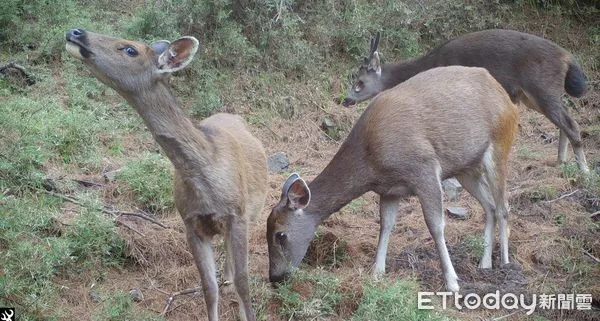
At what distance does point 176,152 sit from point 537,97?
6493 millimetres

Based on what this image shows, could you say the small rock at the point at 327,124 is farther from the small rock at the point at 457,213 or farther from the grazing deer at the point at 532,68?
the small rock at the point at 457,213

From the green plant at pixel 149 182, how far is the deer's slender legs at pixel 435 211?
2747mm

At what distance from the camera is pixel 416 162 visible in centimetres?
773

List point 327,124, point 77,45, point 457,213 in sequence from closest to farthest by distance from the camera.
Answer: point 77,45, point 457,213, point 327,124

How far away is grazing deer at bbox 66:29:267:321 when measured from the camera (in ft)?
19.5

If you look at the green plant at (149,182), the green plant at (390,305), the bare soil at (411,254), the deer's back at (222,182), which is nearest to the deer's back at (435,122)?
the bare soil at (411,254)

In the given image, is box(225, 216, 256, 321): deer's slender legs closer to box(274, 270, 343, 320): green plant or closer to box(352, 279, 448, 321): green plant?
box(274, 270, 343, 320): green plant

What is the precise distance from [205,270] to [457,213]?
13.2 ft

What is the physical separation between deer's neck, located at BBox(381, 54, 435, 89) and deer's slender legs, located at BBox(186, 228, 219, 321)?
22.4 ft

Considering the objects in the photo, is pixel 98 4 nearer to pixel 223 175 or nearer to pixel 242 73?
pixel 242 73

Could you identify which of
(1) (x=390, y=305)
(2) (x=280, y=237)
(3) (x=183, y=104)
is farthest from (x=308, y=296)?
(3) (x=183, y=104)

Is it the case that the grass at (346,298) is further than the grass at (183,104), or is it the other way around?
the grass at (183,104)

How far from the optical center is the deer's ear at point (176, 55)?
6.14 m

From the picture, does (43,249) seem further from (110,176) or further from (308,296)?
(308,296)
